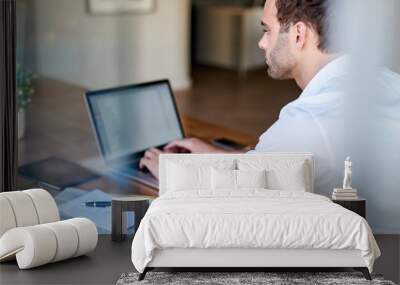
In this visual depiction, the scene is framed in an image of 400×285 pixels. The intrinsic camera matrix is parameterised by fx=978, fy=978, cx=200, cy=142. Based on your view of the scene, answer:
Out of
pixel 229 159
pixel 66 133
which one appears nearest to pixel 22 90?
pixel 66 133

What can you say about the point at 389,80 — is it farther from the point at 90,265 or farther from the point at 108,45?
the point at 90,265

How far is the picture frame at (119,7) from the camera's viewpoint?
682 centimetres

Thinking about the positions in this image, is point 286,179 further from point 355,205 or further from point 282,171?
point 355,205

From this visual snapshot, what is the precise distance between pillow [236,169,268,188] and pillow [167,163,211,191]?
0.64 feet

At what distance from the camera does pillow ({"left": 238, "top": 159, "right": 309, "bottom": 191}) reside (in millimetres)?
6281

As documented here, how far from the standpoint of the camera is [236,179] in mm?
6223

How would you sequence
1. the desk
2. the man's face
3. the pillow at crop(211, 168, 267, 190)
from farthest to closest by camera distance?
1. the desk
2. the man's face
3. the pillow at crop(211, 168, 267, 190)

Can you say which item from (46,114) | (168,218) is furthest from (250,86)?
(168,218)

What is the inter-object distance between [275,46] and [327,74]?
41cm

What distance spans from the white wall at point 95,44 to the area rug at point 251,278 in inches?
69.5

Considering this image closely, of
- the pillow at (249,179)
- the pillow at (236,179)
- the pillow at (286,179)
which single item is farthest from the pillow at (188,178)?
the pillow at (286,179)

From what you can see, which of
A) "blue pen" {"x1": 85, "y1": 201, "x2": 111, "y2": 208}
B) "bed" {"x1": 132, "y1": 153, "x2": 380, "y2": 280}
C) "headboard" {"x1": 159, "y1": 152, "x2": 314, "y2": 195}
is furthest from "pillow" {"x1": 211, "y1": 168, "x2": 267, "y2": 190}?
"blue pen" {"x1": 85, "y1": 201, "x2": 111, "y2": 208}

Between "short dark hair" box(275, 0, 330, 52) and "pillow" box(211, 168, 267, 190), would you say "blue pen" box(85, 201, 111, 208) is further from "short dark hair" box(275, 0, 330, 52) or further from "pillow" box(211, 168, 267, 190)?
"short dark hair" box(275, 0, 330, 52)

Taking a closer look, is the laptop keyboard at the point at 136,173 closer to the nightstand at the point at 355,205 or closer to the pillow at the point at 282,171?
the pillow at the point at 282,171
